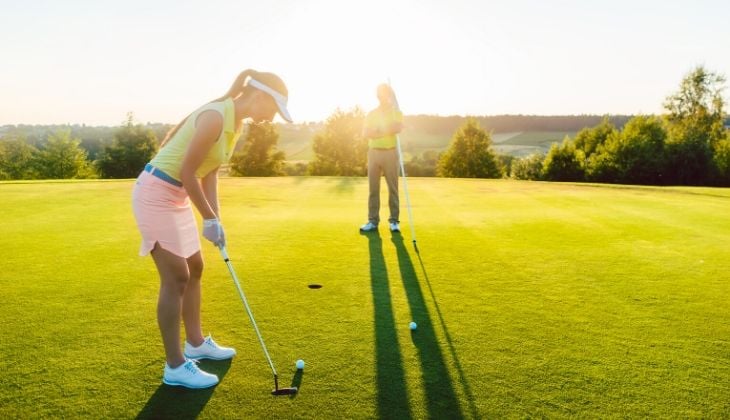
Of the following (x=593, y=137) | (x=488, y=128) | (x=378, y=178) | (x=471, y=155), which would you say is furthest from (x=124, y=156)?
(x=488, y=128)

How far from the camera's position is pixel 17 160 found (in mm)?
59156

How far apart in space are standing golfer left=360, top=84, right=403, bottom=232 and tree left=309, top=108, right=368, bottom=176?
50.7 meters

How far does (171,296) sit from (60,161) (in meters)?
66.6

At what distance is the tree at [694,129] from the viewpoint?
42.1m

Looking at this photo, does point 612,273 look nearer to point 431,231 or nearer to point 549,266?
point 549,266

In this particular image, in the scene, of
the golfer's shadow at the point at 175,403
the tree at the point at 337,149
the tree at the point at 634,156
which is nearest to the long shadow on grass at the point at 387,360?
the golfer's shadow at the point at 175,403

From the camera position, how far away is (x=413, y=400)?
298 cm

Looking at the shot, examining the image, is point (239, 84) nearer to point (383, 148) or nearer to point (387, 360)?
point (387, 360)

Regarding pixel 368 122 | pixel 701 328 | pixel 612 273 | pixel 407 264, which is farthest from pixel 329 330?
pixel 368 122

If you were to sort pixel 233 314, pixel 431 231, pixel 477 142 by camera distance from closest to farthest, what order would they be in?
pixel 233 314
pixel 431 231
pixel 477 142

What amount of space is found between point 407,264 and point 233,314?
2403 mm

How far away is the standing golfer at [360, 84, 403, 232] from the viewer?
8125 millimetres

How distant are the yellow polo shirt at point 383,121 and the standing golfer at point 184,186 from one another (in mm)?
5065

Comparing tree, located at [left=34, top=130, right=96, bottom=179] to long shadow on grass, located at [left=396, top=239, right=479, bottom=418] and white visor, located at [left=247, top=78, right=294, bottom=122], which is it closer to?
long shadow on grass, located at [left=396, top=239, right=479, bottom=418]
